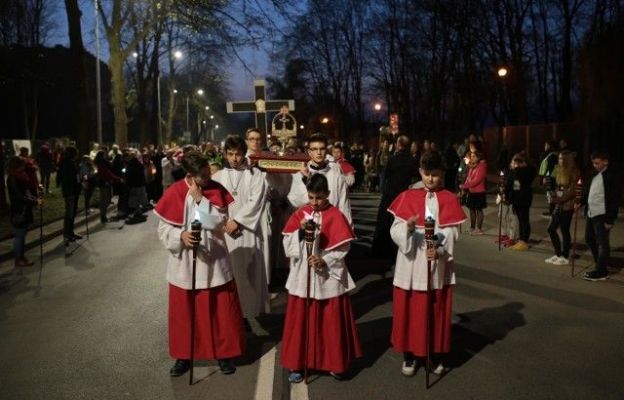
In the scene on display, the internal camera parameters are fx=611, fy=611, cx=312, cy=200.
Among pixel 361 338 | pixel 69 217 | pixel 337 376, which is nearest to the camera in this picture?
pixel 337 376

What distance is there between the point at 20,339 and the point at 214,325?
8.63 feet

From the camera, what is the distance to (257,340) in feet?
20.4

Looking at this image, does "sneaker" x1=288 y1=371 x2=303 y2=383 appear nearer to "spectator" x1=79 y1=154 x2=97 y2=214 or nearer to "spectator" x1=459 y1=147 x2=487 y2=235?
"spectator" x1=459 y1=147 x2=487 y2=235

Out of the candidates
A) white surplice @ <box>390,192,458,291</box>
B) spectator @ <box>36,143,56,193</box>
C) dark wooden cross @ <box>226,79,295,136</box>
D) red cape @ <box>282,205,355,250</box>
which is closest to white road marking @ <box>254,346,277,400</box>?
red cape @ <box>282,205,355,250</box>

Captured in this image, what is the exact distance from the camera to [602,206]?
842 centimetres

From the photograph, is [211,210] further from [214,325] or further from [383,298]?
[383,298]

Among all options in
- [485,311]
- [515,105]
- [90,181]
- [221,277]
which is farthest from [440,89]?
[221,277]

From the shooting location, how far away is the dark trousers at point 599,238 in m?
8.50

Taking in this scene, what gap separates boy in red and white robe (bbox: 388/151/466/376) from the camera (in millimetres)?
5020

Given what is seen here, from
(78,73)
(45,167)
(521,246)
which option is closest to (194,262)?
(521,246)

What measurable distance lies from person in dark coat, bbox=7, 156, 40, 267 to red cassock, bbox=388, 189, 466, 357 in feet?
23.5

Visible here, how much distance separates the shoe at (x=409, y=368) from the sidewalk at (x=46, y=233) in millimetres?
8214

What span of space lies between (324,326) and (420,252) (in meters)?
1.00

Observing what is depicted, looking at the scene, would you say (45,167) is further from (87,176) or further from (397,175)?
(397,175)
